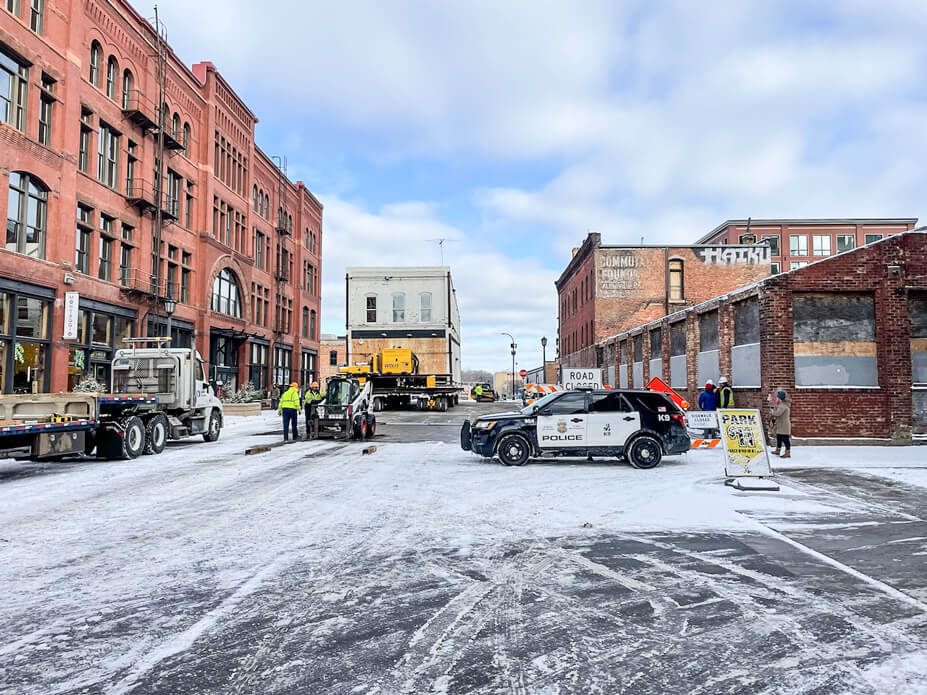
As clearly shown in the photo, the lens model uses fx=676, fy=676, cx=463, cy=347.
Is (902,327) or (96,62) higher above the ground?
(96,62)

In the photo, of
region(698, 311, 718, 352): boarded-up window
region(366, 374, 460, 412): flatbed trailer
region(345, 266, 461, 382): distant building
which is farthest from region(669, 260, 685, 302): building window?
region(698, 311, 718, 352): boarded-up window

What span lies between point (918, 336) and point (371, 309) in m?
23.7

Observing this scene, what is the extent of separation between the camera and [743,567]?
631 centimetres

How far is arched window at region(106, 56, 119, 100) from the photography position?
2845cm

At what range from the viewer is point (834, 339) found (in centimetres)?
1736

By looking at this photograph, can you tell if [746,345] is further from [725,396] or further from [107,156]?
[107,156]

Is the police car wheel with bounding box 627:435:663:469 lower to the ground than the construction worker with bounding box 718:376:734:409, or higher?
lower

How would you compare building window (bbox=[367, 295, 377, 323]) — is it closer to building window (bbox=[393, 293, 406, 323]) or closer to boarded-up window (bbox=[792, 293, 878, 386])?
building window (bbox=[393, 293, 406, 323])

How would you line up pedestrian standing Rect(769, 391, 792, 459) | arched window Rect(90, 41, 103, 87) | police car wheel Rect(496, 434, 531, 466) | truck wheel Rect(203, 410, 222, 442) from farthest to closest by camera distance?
arched window Rect(90, 41, 103, 87) → truck wheel Rect(203, 410, 222, 442) → pedestrian standing Rect(769, 391, 792, 459) → police car wheel Rect(496, 434, 531, 466)

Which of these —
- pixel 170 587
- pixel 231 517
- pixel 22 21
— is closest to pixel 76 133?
pixel 22 21

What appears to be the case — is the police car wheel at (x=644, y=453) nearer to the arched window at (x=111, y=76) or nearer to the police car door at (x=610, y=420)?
the police car door at (x=610, y=420)

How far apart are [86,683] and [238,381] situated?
3957 centimetres

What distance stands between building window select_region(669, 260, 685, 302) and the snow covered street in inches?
1335

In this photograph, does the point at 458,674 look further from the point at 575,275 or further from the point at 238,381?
the point at 575,275
